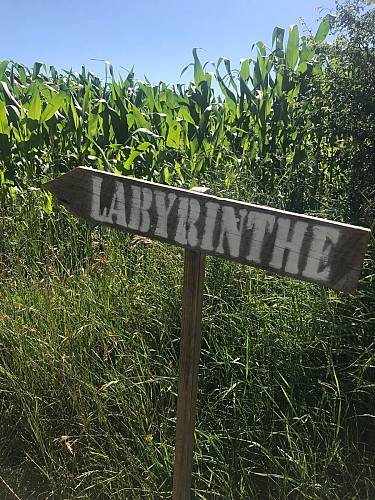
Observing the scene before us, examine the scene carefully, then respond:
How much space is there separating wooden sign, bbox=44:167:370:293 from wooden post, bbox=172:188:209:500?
0.35 ft

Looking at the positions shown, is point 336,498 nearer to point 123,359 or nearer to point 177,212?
point 123,359

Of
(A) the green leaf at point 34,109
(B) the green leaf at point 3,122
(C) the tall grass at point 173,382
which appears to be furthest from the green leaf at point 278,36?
(B) the green leaf at point 3,122

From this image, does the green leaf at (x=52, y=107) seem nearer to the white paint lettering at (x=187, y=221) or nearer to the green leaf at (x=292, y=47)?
the green leaf at (x=292, y=47)

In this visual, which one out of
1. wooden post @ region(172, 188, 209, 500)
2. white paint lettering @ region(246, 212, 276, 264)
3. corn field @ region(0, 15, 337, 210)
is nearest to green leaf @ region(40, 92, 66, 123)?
corn field @ region(0, 15, 337, 210)

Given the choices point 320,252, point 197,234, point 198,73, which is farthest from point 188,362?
point 198,73

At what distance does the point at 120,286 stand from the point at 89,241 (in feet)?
2.25

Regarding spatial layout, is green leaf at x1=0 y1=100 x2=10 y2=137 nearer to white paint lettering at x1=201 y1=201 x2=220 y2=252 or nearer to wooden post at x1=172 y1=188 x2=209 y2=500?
wooden post at x1=172 y1=188 x2=209 y2=500

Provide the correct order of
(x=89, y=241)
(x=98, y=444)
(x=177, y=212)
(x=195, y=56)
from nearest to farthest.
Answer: (x=177, y=212), (x=98, y=444), (x=89, y=241), (x=195, y=56)

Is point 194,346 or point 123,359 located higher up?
point 194,346

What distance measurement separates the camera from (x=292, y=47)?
3.81 metres

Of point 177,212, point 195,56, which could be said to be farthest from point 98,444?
point 195,56

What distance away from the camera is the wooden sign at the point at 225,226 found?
1186mm

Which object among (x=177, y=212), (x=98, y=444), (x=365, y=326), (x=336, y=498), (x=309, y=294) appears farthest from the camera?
(x=309, y=294)

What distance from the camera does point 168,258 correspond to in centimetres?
233
